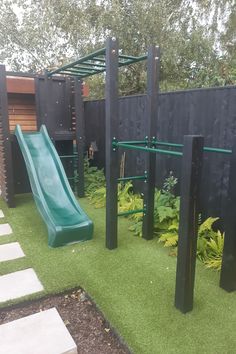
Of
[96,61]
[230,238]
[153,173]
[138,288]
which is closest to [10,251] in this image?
[138,288]

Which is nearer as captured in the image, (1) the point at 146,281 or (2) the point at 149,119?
(1) the point at 146,281

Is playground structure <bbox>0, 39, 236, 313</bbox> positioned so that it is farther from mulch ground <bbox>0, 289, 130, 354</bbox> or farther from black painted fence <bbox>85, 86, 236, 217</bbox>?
mulch ground <bbox>0, 289, 130, 354</bbox>

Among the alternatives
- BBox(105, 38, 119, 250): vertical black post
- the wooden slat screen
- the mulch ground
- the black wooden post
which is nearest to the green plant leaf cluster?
BBox(105, 38, 119, 250): vertical black post

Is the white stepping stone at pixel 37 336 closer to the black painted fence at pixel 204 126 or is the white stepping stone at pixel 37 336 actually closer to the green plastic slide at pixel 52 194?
the green plastic slide at pixel 52 194

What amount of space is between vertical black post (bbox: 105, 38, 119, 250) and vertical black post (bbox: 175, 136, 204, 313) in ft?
3.72

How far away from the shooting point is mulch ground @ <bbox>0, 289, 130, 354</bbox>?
178 centimetres

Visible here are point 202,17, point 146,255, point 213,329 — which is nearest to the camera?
point 213,329

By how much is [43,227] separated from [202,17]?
841cm

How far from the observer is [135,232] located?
3582 mm

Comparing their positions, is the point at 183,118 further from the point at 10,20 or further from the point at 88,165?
the point at 10,20

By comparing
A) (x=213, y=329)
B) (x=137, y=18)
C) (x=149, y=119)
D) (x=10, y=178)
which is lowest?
(x=213, y=329)

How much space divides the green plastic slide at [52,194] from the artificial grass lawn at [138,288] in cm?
16

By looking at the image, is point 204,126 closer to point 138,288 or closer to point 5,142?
point 138,288

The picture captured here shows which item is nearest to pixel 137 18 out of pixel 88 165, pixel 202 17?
pixel 202 17
